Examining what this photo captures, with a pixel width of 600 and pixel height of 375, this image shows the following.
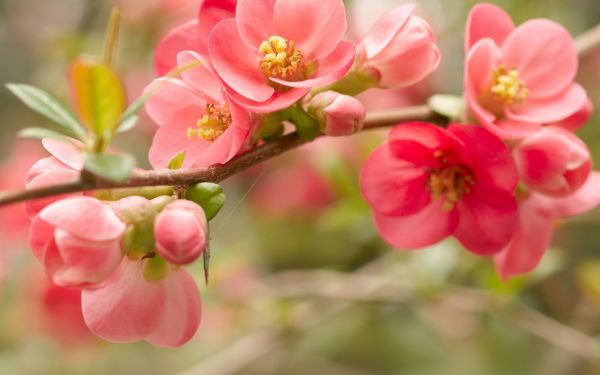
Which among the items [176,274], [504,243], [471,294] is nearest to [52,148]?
[176,274]

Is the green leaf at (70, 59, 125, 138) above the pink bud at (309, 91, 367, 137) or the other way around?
above

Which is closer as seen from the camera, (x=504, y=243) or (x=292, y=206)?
(x=504, y=243)

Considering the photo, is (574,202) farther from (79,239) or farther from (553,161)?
(79,239)

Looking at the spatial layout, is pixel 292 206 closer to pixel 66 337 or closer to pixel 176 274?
pixel 66 337

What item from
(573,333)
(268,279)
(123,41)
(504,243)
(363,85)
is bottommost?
(268,279)

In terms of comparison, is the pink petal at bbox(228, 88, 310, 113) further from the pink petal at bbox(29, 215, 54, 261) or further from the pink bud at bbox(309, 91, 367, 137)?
the pink petal at bbox(29, 215, 54, 261)

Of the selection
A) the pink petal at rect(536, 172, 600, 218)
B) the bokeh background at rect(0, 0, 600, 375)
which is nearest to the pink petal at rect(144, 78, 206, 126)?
the pink petal at rect(536, 172, 600, 218)

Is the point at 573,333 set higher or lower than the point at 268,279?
higher

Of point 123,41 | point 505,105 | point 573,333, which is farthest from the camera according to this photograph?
point 123,41

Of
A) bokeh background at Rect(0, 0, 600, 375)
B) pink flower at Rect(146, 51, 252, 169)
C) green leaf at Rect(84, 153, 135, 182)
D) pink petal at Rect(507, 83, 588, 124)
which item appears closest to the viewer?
green leaf at Rect(84, 153, 135, 182)
